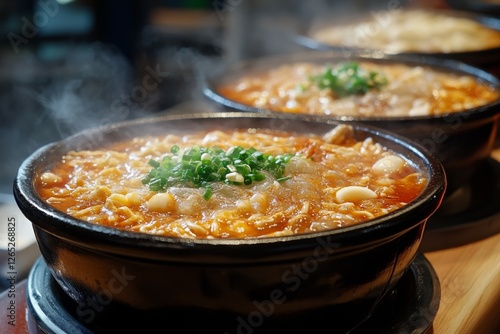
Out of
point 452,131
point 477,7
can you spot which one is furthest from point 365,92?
point 477,7

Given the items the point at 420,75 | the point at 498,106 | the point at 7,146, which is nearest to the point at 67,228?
the point at 498,106

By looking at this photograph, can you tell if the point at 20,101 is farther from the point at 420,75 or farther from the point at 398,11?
the point at 420,75

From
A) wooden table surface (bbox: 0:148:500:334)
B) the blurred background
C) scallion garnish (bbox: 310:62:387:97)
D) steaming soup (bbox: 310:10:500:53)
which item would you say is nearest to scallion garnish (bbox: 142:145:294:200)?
wooden table surface (bbox: 0:148:500:334)

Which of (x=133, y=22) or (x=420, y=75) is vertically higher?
(x=420, y=75)

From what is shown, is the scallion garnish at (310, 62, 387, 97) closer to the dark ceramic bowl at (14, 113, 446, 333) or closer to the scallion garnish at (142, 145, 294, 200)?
the scallion garnish at (142, 145, 294, 200)

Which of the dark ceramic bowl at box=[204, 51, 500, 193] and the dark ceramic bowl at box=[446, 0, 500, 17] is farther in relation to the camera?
the dark ceramic bowl at box=[446, 0, 500, 17]

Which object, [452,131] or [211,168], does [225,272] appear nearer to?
[211,168]
